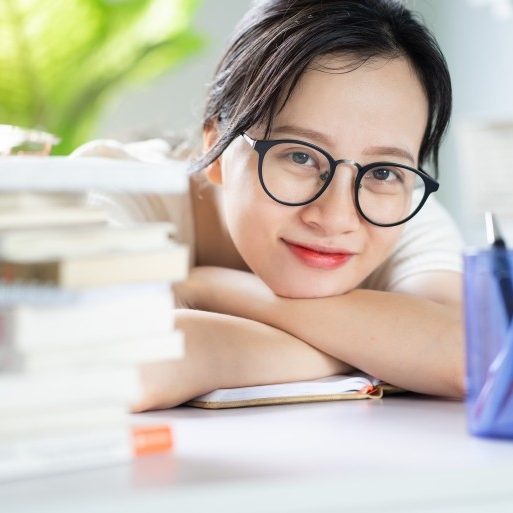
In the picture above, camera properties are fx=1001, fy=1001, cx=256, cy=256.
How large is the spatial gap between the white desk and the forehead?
1.27 ft

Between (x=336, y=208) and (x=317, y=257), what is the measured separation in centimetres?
7

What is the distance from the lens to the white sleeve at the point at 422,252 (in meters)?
1.32

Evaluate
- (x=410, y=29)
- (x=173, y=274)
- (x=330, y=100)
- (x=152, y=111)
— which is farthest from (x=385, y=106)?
(x=152, y=111)

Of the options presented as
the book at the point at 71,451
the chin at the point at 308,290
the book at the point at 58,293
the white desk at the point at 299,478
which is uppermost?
the book at the point at 58,293

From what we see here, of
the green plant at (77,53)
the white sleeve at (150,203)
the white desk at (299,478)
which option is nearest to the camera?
the white desk at (299,478)

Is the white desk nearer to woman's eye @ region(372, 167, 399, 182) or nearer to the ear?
woman's eye @ region(372, 167, 399, 182)

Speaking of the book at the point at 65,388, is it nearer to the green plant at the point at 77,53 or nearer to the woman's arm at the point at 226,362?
the woman's arm at the point at 226,362

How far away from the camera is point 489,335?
0.69 meters

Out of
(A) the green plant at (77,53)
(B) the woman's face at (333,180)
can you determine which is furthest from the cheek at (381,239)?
(A) the green plant at (77,53)

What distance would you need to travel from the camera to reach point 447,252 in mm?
1366

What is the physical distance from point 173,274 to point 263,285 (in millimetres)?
559

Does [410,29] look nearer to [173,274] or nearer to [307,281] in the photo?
[307,281]

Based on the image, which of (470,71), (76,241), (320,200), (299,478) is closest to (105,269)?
(76,241)

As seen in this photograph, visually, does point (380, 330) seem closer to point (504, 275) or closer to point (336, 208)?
point (336, 208)
